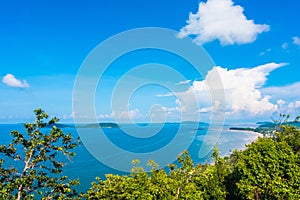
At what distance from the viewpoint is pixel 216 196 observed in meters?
15.3

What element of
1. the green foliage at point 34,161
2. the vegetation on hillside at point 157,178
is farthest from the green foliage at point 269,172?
the green foliage at point 34,161

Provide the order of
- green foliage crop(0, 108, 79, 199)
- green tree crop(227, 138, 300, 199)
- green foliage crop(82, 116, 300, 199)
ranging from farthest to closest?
green tree crop(227, 138, 300, 199) → green foliage crop(82, 116, 300, 199) → green foliage crop(0, 108, 79, 199)

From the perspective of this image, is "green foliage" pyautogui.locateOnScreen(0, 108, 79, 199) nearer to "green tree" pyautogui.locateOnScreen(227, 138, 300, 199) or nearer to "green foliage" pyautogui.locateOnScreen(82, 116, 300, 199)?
"green foliage" pyautogui.locateOnScreen(82, 116, 300, 199)

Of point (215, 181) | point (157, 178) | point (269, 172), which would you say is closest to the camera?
point (157, 178)

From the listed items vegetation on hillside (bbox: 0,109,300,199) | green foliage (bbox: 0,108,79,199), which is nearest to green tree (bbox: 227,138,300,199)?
vegetation on hillside (bbox: 0,109,300,199)

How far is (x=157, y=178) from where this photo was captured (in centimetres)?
1245

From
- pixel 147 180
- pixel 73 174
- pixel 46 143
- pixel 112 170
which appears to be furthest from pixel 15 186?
pixel 112 170

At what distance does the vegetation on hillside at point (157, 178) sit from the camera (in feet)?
32.7

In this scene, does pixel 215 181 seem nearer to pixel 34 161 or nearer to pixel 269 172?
pixel 269 172

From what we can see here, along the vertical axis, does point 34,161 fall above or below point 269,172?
above

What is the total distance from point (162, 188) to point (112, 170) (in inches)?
1821

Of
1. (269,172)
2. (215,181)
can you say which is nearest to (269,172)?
(269,172)

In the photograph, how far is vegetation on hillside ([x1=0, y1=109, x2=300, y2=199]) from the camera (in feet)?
32.7

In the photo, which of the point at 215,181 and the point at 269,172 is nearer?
the point at 269,172
